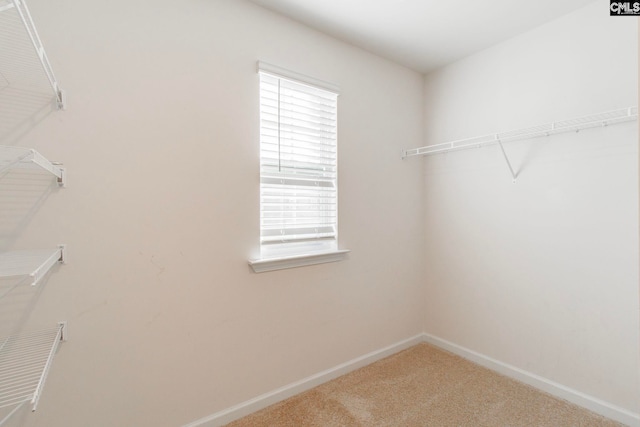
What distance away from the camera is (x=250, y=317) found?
68.7 inches

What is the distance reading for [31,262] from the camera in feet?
3.34

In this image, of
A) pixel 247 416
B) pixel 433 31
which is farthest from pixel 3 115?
pixel 433 31

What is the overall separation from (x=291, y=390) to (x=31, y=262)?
151cm

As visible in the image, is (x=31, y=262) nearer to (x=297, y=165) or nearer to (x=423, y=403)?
(x=297, y=165)

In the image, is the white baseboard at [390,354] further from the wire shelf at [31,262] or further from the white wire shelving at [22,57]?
the white wire shelving at [22,57]

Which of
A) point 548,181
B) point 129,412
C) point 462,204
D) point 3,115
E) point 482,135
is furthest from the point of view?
point 462,204

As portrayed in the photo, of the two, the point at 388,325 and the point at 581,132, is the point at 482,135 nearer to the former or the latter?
the point at 581,132

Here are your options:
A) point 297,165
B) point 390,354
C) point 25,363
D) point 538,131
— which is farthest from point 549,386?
point 25,363

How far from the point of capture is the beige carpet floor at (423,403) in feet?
5.52

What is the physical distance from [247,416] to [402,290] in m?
1.46

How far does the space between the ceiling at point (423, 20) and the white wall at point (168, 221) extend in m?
0.13

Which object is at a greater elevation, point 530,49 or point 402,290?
point 530,49

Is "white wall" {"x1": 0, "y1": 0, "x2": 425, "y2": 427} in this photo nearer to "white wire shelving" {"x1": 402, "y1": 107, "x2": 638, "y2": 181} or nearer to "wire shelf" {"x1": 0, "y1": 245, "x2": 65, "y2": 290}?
"wire shelf" {"x1": 0, "y1": 245, "x2": 65, "y2": 290}

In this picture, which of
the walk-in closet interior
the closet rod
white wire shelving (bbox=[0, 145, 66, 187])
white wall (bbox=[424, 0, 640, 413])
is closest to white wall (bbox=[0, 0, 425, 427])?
the walk-in closet interior
